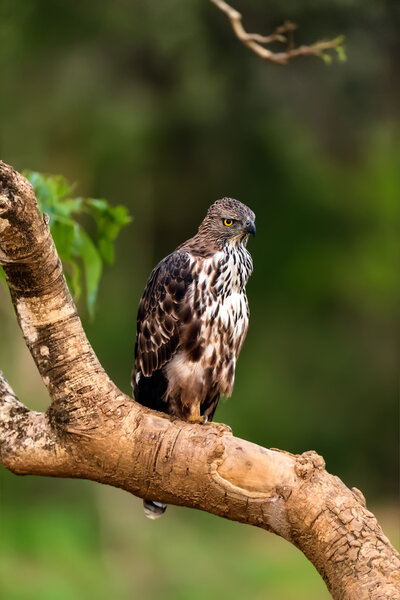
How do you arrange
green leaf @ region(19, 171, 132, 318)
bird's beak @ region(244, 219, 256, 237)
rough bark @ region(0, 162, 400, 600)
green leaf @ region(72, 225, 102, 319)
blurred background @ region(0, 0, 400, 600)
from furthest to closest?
blurred background @ region(0, 0, 400, 600)
bird's beak @ region(244, 219, 256, 237)
green leaf @ region(72, 225, 102, 319)
green leaf @ region(19, 171, 132, 318)
rough bark @ region(0, 162, 400, 600)

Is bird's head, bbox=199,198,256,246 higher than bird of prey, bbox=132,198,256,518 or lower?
higher

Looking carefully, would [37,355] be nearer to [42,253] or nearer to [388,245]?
[42,253]

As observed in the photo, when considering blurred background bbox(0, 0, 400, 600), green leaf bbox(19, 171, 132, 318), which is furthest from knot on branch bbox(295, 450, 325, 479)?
blurred background bbox(0, 0, 400, 600)

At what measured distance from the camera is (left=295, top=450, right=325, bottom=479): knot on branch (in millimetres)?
2277

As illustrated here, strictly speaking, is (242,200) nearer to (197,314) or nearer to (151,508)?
(197,314)

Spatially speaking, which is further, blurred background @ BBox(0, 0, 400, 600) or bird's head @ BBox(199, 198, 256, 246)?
blurred background @ BBox(0, 0, 400, 600)

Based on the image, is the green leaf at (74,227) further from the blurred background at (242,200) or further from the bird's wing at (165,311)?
the blurred background at (242,200)

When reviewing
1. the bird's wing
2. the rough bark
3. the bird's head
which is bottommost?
the rough bark

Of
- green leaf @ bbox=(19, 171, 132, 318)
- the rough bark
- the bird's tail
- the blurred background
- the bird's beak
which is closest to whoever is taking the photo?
the rough bark

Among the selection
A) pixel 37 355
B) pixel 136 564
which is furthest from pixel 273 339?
pixel 37 355

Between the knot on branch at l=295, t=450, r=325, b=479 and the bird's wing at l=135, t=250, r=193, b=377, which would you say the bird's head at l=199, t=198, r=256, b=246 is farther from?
the knot on branch at l=295, t=450, r=325, b=479

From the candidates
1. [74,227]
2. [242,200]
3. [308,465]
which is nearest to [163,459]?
[308,465]

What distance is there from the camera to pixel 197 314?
3.08 meters

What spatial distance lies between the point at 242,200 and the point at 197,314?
6.02 meters
